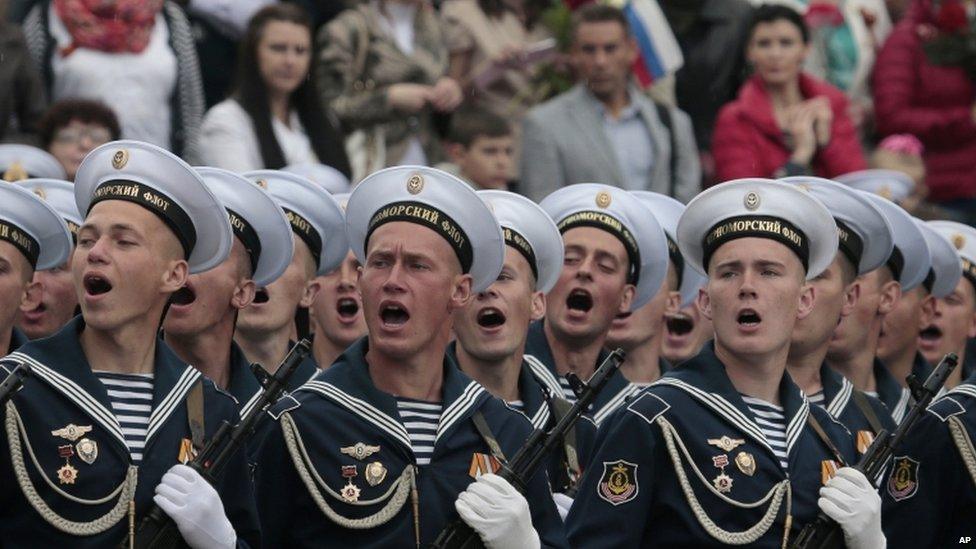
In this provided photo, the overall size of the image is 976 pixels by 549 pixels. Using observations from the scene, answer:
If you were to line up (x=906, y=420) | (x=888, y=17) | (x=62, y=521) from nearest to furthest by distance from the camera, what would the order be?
(x=62, y=521) < (x=906, y=420) < (x=888, y=17)

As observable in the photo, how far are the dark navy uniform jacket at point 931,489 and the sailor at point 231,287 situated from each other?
253 cm

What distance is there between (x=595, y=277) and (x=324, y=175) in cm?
230

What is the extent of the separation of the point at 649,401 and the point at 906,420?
102 cm

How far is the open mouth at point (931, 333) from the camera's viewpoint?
1284 cm

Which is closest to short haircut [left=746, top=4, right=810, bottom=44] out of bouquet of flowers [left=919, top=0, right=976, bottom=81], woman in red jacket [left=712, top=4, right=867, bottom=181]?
woman in red jacket [left=712, top=4, right=867, bottom=181]

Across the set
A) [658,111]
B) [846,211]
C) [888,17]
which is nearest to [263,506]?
[846,211]

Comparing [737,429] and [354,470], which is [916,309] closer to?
[737,429]

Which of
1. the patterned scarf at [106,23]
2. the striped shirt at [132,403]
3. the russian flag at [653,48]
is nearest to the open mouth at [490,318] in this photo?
the striped shirt at [132,403]

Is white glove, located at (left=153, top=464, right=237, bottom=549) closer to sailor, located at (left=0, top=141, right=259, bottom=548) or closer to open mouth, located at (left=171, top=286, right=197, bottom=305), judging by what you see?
sailor, located at (left=0, top=141, right=259, bottom=548)

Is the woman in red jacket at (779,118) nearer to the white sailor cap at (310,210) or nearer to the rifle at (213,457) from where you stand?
the white sailor cap at (310,210)

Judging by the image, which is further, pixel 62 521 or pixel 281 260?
pixel 281 260

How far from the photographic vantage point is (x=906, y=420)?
362 inches

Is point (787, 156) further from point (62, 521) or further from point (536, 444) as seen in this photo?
point (62, 521)

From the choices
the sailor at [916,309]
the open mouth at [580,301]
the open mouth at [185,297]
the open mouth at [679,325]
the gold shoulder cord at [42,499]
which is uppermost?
the sailor at [916,309]
